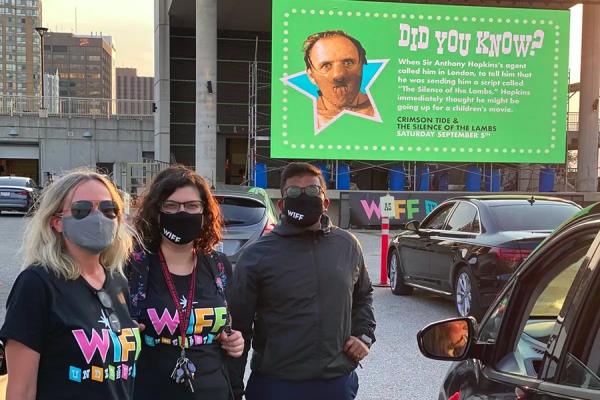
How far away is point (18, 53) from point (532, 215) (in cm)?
17027

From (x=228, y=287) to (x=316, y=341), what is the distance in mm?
471

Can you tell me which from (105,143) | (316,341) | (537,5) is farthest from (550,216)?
(105,143)

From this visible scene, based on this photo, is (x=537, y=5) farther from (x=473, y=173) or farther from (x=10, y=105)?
(x=10, y=105)

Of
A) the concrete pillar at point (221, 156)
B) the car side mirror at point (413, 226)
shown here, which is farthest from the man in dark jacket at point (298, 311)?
the concrete pillar at point (221, 156)

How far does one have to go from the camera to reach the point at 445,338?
7.78 feet

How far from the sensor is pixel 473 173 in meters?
25.1

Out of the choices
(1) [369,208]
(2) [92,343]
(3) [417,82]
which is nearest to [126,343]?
(2) [92,343]

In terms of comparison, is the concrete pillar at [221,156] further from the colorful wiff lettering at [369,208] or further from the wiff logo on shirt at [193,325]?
the wiff logo on shirt at [193,325]

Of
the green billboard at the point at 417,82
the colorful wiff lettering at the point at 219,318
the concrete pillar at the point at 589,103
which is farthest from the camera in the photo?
the concrete pillar at the point at 589,103

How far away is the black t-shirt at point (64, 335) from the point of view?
2.06 m

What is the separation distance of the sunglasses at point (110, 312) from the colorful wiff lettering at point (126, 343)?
0.09 feet

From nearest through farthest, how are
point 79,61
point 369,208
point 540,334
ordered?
point 540,334 < point 369,208 < point 79,61

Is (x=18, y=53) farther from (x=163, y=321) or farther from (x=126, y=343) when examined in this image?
(x=126, y=343)

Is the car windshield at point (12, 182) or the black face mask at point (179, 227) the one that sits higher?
the black face mask at point (179, 227)
